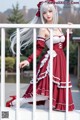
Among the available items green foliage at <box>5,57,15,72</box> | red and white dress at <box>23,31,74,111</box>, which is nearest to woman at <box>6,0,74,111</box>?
red and white dress at <box>23,31,74,111</box>

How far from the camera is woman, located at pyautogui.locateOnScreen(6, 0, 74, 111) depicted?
9.43 feet

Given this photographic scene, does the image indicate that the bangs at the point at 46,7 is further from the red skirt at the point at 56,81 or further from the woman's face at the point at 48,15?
the red skirt at the point at 56,81

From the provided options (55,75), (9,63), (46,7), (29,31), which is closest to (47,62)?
(55,75)

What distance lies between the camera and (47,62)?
291 centimetres

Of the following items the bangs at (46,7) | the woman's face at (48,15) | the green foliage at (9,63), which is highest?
the green foliage at (9,63)

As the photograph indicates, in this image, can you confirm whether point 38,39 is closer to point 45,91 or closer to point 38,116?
point 45,91

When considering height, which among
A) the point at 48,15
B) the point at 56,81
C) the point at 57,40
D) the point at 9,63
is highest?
the point at 9,63

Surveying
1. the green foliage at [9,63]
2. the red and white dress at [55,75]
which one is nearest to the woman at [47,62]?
the red and white dress at [55,75]

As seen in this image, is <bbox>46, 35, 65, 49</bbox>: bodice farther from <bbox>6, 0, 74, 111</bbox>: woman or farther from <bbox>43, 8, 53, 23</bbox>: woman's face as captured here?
<bbox>43, 8, 53, 23</bbox>: woman's face

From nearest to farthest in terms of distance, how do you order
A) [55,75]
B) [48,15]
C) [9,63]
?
1. [55,75]
2. [48,15]
3. [9,63]

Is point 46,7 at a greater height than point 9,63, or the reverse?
point 9,63

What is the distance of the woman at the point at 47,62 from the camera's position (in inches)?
113

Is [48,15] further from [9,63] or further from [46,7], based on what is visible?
[9,63]

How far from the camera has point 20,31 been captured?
2.97 m
